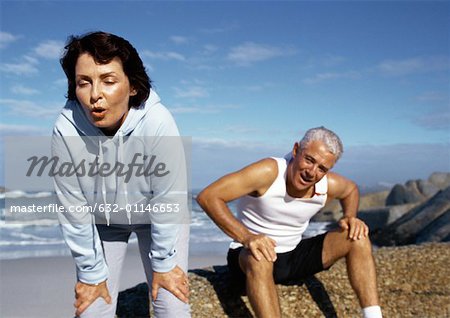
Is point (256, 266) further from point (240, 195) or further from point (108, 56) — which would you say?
point (108, 56)

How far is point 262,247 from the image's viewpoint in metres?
3.34

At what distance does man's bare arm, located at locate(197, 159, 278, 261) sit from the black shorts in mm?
481

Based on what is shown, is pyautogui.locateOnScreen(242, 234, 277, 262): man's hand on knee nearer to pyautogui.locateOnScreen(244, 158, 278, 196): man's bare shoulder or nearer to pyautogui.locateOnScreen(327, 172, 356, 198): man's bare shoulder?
pyautogui.locateOnScreen(244, 158, 278, 196): man's bare shoulder

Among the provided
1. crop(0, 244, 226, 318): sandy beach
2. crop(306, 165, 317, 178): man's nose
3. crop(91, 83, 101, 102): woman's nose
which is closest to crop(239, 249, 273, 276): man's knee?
crop(306, 165, 317, 178): man's nose

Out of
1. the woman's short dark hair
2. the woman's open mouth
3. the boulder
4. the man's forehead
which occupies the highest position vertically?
the boulder

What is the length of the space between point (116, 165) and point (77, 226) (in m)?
0.37

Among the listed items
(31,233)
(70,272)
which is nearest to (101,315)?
(70,272)

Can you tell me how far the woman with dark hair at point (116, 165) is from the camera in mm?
2494

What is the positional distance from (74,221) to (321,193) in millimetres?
1911

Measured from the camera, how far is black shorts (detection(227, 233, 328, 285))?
3904mm

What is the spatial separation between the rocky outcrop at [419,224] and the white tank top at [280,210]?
259 inches

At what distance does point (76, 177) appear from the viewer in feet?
8.52

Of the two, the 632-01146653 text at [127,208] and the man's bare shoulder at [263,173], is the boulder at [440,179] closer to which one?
the man's bare shoulder at [263,173]

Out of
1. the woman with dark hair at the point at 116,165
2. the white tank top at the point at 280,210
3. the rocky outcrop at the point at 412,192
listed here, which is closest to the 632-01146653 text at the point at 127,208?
the woman with dark hair at the point at 116,165
